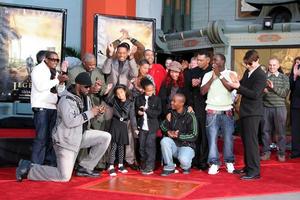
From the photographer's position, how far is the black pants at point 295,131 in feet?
→ 25.0

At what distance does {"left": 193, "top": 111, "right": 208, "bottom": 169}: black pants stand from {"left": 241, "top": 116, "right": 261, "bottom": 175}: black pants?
0.73 metres

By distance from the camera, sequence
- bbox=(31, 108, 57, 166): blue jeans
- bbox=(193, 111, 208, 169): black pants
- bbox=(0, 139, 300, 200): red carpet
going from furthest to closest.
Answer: bbox=(193, 111, 208, 169): black pants, bbox=(31, 108, 57, 166): blue jeans, bbox=(0, 139, 300, 200): red carpet

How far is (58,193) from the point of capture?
4.94 metres

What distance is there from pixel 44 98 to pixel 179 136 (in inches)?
70.9

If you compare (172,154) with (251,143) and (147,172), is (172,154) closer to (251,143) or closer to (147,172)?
(147,172)

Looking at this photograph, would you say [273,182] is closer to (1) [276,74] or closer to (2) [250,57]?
(2) [250,57]

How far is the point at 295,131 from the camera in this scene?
7.73m

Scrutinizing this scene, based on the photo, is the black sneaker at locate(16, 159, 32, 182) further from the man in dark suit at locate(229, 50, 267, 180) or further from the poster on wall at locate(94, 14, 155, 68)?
the man in dark suit at locate(229, 50, 267, 180)

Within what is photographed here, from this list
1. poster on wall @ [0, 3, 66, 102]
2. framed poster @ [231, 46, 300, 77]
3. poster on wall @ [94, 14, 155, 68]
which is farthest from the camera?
framed poster @ [231, 46, 300, 77]

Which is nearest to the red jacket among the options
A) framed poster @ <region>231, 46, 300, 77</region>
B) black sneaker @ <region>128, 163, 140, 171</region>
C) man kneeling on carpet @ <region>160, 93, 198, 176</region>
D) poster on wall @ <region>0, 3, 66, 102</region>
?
man kneeling on carpet @ <region>160, 93, 198, 176</region>

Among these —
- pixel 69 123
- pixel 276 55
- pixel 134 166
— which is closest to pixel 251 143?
pixel 134 166

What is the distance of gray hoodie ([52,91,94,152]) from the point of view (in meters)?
5.47

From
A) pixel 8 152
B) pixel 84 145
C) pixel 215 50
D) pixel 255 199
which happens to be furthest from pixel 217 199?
pixel 215 50

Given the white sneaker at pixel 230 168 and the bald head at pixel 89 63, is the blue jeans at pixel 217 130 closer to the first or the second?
the white sneaker at pixel 230 168
